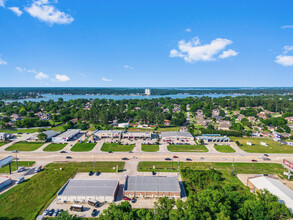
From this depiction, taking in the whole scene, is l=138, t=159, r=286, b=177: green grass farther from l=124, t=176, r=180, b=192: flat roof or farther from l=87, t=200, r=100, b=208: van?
l=87, t=200, r=100, b=208: van

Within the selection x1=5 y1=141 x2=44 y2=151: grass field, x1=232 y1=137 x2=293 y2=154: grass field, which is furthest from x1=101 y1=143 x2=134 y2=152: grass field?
x1=232 y1=137 x2=293 y2=154: grass field

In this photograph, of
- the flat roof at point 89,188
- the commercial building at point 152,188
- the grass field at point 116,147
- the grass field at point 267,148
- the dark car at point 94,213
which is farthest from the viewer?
the grass field at point 116,147

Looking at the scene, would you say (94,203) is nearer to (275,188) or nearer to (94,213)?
(94,213)

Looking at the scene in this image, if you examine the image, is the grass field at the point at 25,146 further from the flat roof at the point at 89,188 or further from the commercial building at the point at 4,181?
the flat roof at the point at 89,188

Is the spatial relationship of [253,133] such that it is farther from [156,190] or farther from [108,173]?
[108,173]

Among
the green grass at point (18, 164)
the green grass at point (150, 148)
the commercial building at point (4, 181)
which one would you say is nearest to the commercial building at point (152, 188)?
the green grass at point (150, 148)

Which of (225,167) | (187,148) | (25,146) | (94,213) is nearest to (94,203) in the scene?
(94,213)

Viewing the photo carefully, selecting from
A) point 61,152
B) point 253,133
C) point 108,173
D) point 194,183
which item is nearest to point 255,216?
point 194,183
